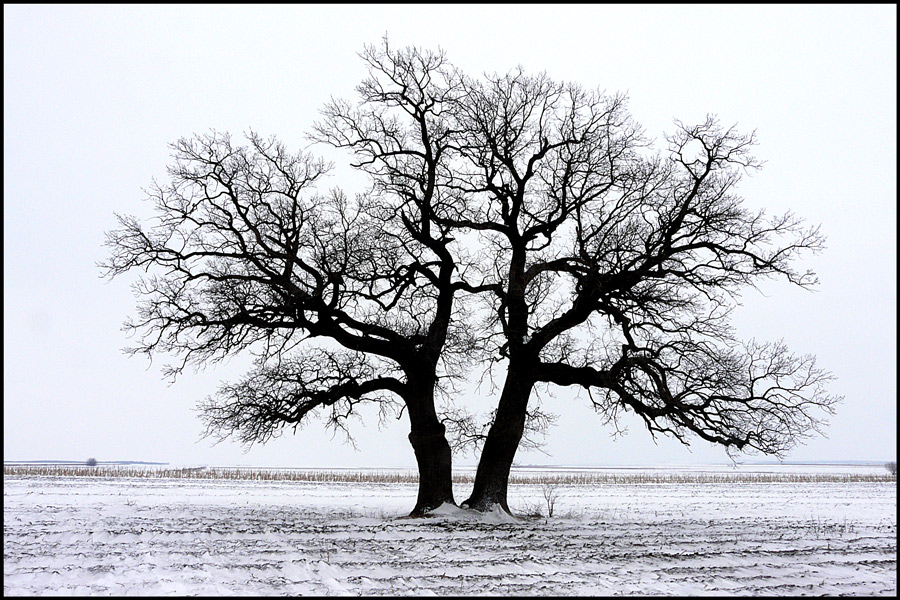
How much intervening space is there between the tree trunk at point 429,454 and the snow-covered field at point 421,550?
2.72ft

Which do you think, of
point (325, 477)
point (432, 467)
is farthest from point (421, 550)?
point (325, 477)

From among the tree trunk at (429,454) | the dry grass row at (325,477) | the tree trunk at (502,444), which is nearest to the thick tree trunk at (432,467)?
the tree trunk at (429,454)

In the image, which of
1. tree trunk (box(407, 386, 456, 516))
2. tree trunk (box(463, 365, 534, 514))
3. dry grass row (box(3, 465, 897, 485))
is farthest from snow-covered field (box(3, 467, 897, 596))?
dry grass row (box(3, 465, 897, 485))

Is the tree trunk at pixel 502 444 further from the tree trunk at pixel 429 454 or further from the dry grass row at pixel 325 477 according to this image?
the dry grass row at pixel 325 477

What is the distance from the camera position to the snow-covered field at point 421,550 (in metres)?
9.31

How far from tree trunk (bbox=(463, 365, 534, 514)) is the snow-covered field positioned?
71 centimetres

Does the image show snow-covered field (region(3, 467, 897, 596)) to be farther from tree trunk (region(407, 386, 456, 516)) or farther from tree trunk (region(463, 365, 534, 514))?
tree trunk (region(407, 386, 456, 516))

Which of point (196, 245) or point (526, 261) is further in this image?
point (526, 261)

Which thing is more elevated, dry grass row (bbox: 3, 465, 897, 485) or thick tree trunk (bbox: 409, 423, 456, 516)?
thick tree trunk (bbox: 409, 423, 456, 516)

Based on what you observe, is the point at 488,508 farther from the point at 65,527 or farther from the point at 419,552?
the point at 65,527

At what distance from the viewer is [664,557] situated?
11.9 m

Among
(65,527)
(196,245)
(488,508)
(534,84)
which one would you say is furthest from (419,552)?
(534,84)

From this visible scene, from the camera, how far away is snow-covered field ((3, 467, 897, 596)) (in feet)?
30.6

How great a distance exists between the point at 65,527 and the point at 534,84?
46.0 feet
